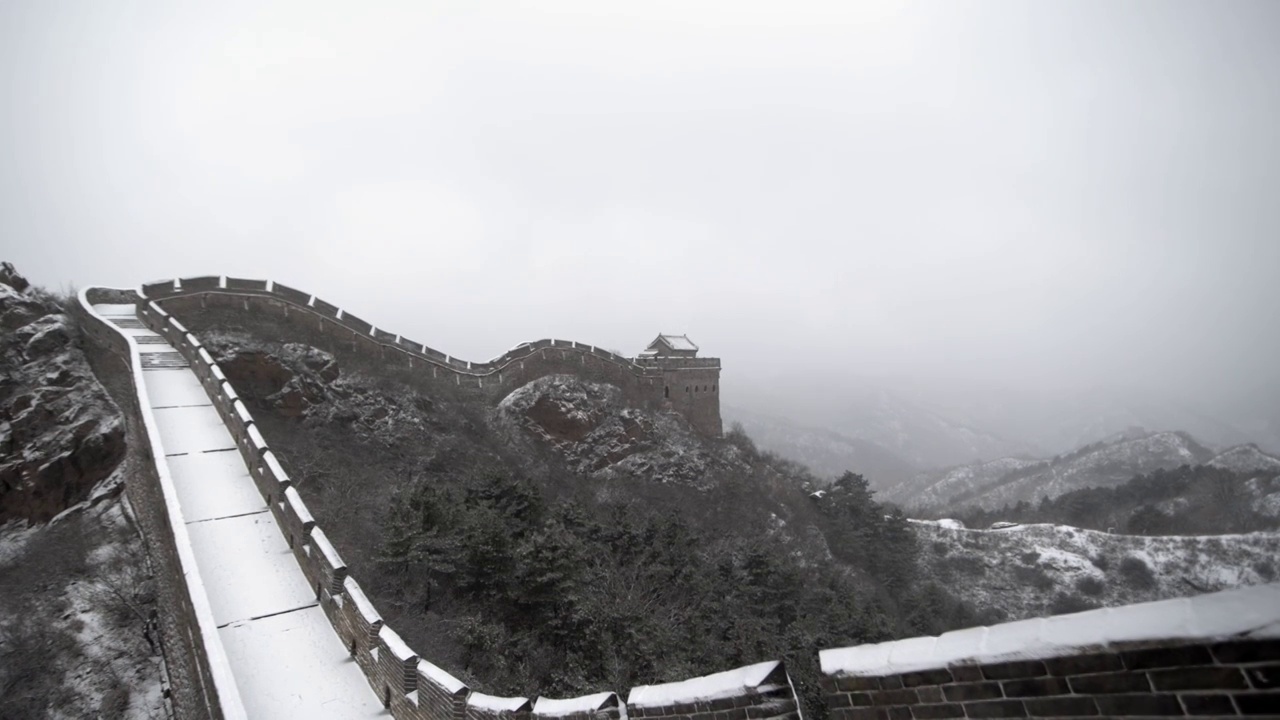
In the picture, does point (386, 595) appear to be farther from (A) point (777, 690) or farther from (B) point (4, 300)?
(B) point (4, 300)

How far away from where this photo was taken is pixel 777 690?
3.88 metres

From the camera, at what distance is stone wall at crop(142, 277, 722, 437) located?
24.7 meters

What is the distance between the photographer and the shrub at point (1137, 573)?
36.9 metres

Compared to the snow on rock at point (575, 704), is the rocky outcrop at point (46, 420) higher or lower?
higher

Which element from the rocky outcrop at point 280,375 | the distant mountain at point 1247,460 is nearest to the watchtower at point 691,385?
the rocky outcrop at point 280,375

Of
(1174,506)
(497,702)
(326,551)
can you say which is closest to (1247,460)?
(1174,506)

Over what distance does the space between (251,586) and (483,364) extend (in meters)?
24.4

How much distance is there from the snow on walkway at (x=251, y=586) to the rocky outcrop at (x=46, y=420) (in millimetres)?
1261

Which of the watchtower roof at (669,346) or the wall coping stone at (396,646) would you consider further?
the watchtower roof at (669,346)

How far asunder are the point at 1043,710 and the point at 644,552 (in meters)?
19.5

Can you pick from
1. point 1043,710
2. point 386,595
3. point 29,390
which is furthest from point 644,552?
point 1043,710

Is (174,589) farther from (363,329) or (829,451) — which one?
(829,451)

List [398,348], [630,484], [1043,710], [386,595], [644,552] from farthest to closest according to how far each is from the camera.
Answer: [630,484], [398,348], [644,552], [386,595], [1043,710]

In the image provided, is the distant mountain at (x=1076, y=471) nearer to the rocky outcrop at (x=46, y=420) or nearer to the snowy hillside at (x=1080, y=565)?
the snowy hillside at (x=1080, y=565)
